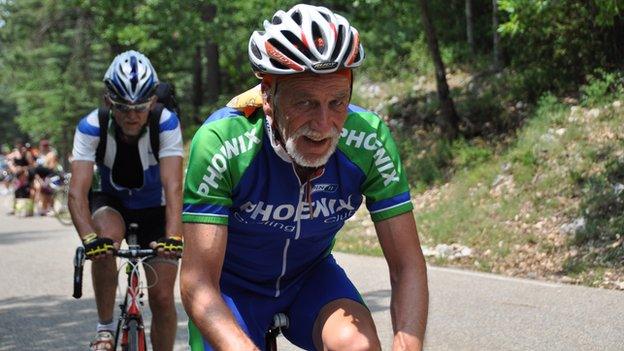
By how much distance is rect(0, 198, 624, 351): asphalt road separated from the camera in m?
7.19

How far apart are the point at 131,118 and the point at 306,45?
114 inches

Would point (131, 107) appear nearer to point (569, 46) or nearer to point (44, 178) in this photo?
point (569, 46)

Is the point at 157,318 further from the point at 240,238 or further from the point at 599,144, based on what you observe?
the point at 599,144

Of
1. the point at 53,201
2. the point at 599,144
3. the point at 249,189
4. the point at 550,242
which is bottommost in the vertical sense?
the point at 53,201

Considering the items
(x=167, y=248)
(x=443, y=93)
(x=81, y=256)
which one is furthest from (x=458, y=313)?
(x=443, y=93)

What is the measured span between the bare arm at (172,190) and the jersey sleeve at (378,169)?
7.75ft

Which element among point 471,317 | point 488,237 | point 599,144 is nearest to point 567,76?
point 599,144

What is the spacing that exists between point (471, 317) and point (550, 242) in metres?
2.94

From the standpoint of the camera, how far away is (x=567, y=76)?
1522cm

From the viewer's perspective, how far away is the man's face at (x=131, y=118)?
18.4ft

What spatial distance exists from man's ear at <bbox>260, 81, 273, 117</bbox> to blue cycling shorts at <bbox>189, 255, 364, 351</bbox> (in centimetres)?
71

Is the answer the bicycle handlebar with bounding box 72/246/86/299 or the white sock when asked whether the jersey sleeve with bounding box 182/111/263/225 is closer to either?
the bicycle handlebar with bounding box 72/246/86/299

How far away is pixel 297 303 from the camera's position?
3.55m

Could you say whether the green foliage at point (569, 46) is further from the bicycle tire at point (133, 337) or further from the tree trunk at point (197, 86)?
the tree trunk at point (197, 86)
